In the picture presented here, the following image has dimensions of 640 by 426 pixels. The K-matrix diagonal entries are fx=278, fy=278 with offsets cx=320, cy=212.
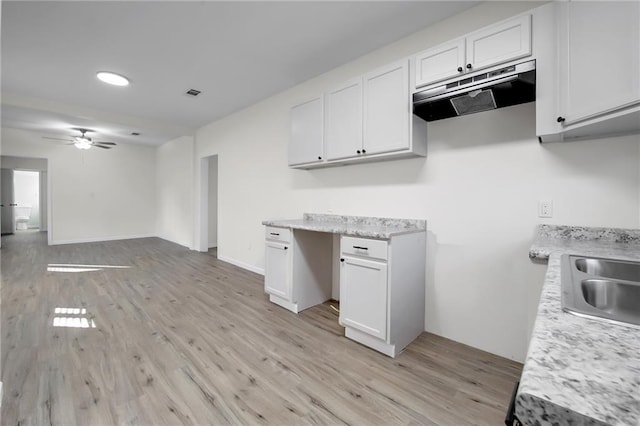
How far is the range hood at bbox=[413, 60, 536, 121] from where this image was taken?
1.68 metres

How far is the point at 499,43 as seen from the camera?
1.77 metres

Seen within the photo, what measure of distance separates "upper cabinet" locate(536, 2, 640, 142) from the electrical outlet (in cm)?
43

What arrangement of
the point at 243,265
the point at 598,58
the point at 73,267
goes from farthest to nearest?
→ 1. the point at 243,265
2. the point at 73,267
3. the point at 598,58

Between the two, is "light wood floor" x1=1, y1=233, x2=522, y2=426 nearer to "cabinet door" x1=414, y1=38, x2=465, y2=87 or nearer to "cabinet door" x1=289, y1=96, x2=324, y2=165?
"cabinet door" x1=289, y1=96, x2=324, y2=165

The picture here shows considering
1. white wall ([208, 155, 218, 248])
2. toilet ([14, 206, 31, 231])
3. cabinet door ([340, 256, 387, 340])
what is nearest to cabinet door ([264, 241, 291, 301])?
cabinet door ([340, 256, 387, 340])

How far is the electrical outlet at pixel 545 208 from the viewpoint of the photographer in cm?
186

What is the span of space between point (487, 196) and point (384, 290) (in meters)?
1.06

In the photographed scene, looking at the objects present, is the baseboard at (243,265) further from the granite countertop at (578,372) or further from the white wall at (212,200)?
the granite countertop at (578,372)

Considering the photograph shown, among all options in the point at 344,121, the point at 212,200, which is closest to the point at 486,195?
the point at 344,121

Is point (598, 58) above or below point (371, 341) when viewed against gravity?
above

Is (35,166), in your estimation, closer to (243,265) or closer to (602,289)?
(243,265)

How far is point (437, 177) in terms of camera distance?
7.77 feet

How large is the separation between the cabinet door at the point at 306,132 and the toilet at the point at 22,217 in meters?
11.5

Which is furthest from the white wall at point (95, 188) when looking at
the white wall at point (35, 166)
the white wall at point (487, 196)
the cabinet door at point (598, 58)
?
the cabinet door at point (598, 58)
